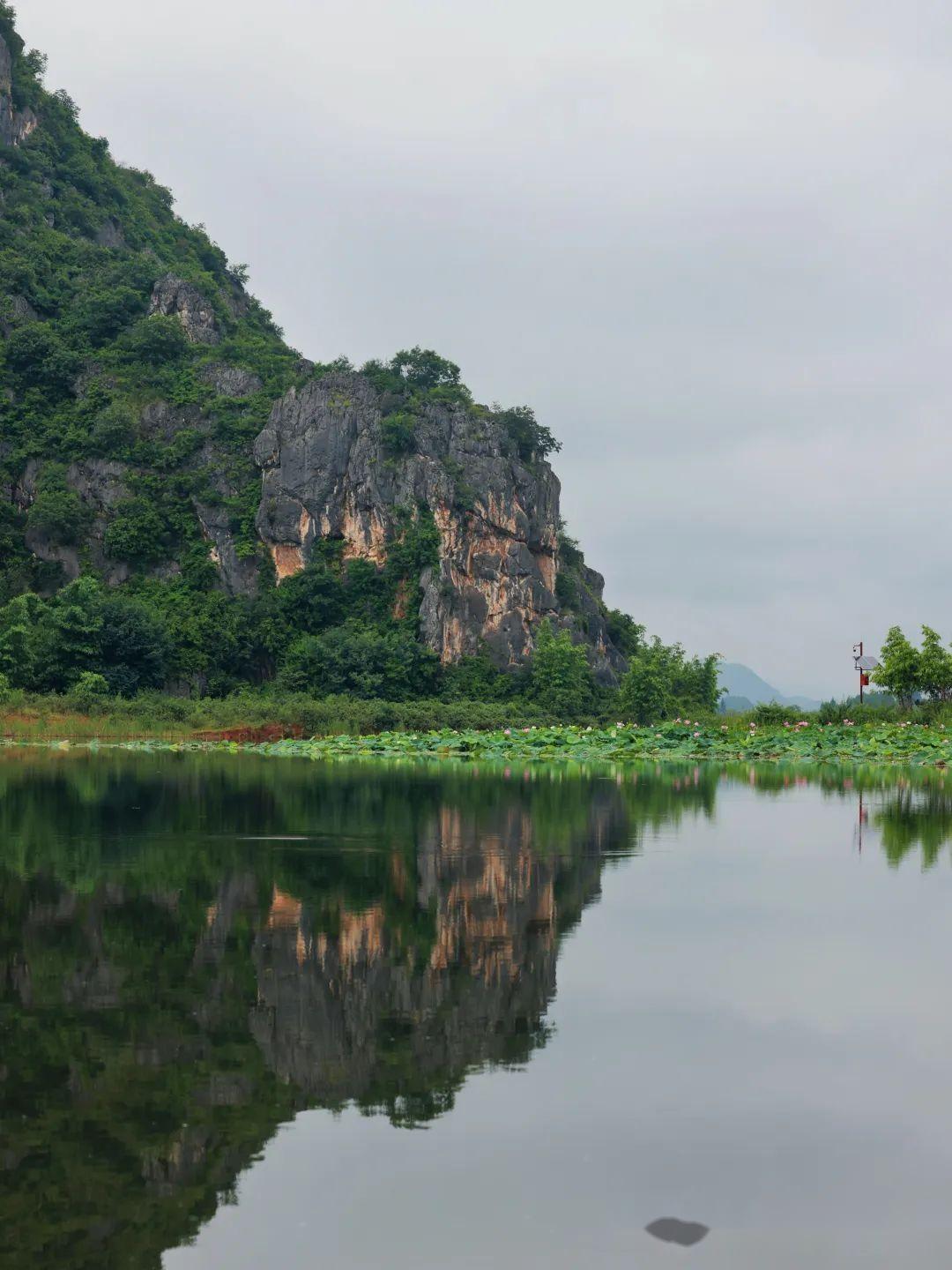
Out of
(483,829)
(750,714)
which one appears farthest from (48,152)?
→ (483,829)

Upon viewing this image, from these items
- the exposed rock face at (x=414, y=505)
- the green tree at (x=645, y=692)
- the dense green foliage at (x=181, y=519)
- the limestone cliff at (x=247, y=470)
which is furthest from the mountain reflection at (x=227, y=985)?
the limestone cliff at (x=247, y=470)

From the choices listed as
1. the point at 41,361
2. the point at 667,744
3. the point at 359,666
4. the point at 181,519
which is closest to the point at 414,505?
the point at 359,666

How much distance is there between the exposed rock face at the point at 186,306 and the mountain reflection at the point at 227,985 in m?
64.4

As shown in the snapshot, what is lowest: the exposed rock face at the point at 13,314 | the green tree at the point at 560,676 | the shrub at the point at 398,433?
the green tree at the point at 560,676

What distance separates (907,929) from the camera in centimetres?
1079

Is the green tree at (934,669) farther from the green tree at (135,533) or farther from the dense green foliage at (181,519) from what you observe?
the green tree at (135,533)

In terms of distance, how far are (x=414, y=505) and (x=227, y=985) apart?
60.0 meters

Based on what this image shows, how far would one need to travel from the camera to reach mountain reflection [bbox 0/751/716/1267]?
554 centimetres

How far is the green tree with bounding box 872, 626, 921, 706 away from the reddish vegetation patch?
21.3 m

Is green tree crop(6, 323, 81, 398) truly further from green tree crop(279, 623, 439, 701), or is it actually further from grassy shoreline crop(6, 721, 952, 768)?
grassy shoreline crop(6, 721, 952, 768)

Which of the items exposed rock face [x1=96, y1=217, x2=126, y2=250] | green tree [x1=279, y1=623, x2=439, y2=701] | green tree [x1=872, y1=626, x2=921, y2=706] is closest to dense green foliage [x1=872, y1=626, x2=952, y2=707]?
green tree [x1=872, y1=626, x2=921, y2=706]

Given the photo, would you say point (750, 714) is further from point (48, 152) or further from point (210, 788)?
point (48, 152)

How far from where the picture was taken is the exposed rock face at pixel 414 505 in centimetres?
6731

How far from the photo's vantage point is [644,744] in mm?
39969
